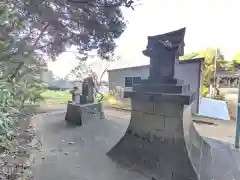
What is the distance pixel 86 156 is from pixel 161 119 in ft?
4.98

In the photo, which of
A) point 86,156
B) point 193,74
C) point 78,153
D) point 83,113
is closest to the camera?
point 86,156

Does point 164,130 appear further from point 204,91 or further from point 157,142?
point 204,91

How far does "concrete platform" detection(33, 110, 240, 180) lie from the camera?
2793mm

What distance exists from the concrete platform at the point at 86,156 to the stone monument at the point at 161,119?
0.24 meters

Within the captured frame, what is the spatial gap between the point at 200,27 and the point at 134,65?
140 inches

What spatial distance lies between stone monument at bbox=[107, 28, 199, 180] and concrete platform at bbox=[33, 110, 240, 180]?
0.24m

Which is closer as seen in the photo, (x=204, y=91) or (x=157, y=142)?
(x=157, y=142)

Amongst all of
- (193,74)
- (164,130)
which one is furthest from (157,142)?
(193,74)

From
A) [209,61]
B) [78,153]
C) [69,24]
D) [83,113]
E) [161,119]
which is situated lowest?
[78,153]

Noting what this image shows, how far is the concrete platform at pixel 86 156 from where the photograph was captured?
110 inches

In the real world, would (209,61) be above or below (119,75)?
above

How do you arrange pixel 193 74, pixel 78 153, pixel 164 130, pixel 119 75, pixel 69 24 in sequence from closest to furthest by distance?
pixel 164 130
pixel 78 153
pixel 69 24
pixel 193 74
pixel 119 75

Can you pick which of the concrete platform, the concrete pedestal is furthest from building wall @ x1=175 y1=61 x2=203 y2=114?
the concrete pedestal

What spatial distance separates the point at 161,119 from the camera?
2979 mm
